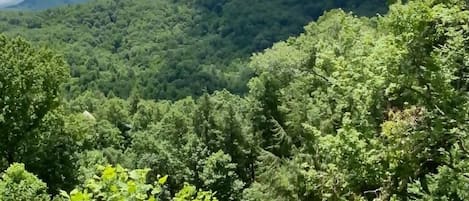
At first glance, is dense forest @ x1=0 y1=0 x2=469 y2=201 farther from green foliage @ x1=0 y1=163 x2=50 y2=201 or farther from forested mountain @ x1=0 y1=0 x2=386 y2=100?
forested mountain @ x1=0 y1=0 x2=386 y2=100

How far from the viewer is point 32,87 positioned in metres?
24.0

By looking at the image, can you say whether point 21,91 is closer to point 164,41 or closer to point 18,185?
point 18,185

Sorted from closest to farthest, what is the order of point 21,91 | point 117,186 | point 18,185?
point 117,186 → point 18,185 → point 21,91

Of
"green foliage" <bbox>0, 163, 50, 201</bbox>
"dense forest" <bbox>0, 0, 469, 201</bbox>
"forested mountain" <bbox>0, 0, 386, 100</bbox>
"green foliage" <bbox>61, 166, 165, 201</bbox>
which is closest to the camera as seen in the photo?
"green foliage" <bbox>61, 166, 165, 201</bbox>

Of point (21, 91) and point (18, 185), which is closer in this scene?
point (18, 185)

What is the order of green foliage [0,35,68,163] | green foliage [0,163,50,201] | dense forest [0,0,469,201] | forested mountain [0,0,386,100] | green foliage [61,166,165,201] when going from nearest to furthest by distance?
green foliage [61,166,165,201]
dense forest [0,0,469,201]
green foliage [0,163,50,201]
green foliage [0,35,68,163]
forested mountain [0,0,386,100]

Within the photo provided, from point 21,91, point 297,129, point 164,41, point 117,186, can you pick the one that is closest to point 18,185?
point 21,91

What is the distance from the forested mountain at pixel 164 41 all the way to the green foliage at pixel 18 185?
98.2 meters

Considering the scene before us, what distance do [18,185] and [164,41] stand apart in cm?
16362

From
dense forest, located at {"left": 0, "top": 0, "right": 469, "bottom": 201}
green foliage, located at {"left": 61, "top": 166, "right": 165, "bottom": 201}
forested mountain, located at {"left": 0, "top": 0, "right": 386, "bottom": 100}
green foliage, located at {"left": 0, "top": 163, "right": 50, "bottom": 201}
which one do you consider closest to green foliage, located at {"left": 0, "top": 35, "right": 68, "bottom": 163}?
dense forest, located at {"left": 0, "top": 0, "right": 469, "bottom": 201}

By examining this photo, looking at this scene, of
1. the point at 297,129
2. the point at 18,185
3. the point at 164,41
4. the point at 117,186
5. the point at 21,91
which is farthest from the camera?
the point at 164,41

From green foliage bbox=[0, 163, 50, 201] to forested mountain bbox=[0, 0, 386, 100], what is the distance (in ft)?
322

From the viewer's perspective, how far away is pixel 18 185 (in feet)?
60.2

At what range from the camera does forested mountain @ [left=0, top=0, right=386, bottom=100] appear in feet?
442
